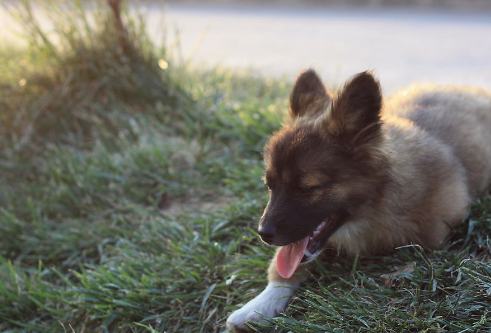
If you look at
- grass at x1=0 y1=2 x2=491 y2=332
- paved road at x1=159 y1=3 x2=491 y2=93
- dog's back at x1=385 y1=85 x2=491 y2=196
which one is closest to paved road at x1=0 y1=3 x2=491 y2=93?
paved road at x1=159 y1=3 x2=491 y2=93

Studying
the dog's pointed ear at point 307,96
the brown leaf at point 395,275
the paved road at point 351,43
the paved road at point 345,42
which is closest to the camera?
the brown leaf at point 395,275

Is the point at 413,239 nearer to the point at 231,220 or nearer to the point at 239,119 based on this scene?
the point at 231,220

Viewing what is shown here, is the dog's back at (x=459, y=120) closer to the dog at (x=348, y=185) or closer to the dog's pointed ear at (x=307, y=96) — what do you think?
the dog at (x=348, y=185)

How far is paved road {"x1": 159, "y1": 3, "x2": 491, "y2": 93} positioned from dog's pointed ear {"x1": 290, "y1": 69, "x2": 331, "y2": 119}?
2992 millimetres

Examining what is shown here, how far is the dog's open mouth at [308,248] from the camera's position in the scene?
2.85 meters

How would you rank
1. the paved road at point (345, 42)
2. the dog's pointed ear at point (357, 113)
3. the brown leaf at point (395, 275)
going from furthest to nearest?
the paved road at point (345, 42) → the brown leaf at point (395, 275) → the dog's pointed ear at point (357, 113)

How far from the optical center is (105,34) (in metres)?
5.81

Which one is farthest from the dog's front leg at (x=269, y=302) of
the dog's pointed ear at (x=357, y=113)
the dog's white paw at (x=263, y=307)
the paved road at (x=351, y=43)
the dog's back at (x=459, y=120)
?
the paved road at (x=351, y=43)

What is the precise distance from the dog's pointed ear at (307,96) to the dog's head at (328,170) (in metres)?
0.36

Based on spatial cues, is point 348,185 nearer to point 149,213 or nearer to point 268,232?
point 268,232

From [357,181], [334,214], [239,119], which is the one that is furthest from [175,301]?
[239,119]

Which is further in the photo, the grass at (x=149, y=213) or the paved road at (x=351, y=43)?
the paved road at (x=351, y=43)

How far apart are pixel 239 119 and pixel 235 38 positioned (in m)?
6.47

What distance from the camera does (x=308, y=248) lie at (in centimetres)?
287
